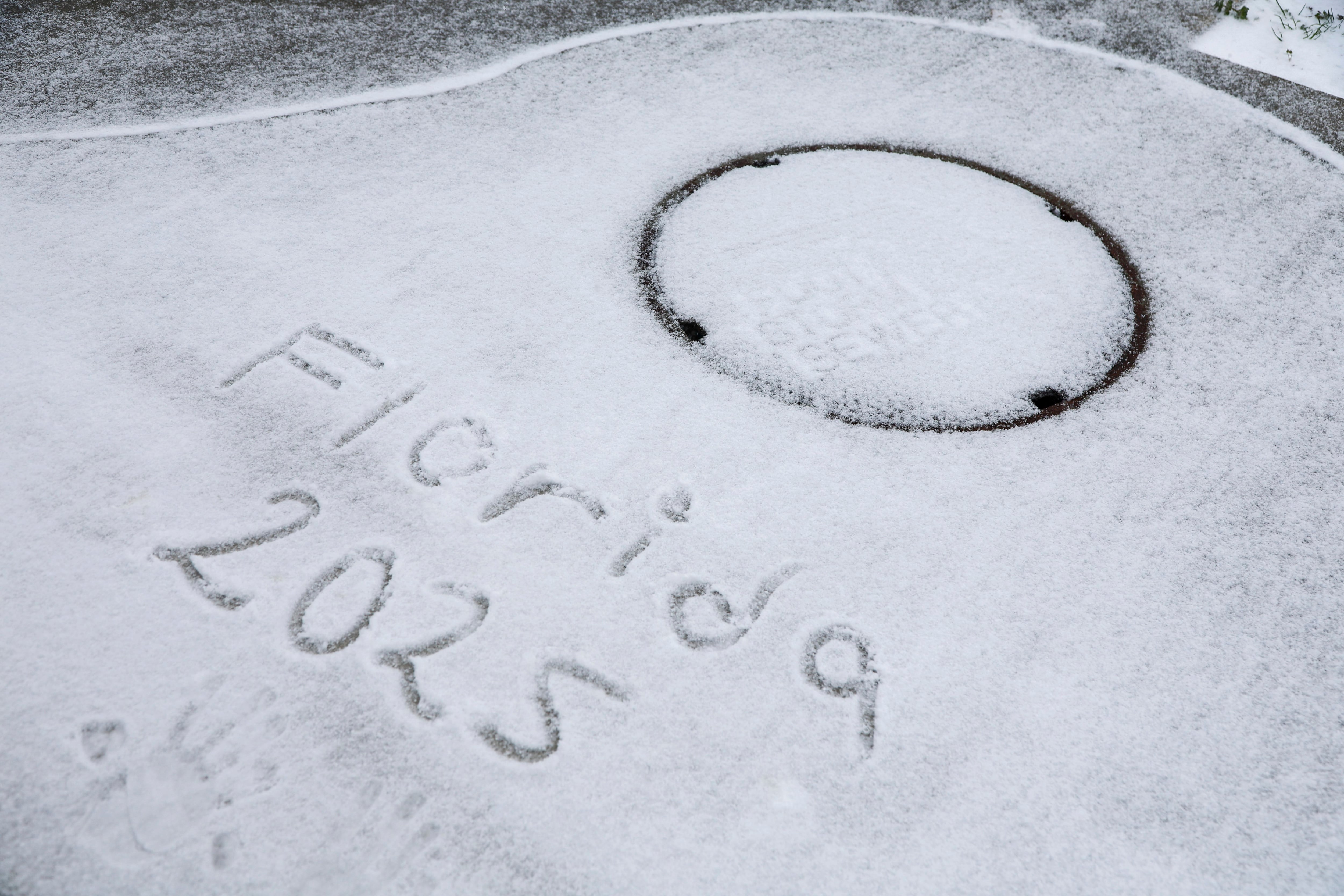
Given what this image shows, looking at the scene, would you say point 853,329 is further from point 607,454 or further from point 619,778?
point 619,778

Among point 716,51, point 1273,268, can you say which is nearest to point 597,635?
point 1273,268

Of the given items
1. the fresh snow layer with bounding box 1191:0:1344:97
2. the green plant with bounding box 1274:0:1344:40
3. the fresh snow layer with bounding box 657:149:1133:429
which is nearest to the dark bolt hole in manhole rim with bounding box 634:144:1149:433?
the fresh snow layer with bounding box 657:149:1133:429

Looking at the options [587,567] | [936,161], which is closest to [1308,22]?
[936,161]

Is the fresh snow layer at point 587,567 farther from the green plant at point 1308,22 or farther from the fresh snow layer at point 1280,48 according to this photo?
the green plant at point 1308,22

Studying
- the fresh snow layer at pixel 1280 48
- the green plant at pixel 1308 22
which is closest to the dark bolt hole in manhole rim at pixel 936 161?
the fresh snow layer at pixel 1280 48

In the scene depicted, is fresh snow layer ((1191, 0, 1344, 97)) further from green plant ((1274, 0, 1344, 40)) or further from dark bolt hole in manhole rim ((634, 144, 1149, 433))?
dark bolt hole in manhole rim ((634, 144, 1149, 433))
